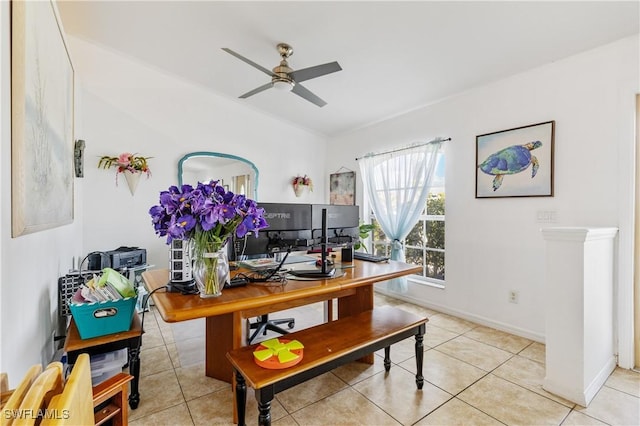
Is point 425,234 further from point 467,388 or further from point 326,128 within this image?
point 326,128

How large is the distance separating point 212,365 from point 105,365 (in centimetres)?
64

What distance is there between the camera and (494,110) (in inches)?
113

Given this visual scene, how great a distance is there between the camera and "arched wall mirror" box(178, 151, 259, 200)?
3.81 m

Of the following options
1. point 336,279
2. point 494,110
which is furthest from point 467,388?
point 494,110

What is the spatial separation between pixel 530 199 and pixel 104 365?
3.58 meters

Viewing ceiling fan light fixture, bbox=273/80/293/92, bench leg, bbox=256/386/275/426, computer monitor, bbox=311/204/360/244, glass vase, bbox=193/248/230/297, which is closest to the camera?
bench leg, bbox=256/386/275/426

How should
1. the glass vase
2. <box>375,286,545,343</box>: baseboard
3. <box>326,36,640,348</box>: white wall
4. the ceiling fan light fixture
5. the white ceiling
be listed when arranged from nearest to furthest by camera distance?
the glass vase, the white ceiling, <box>326,36,640,348</box>: white wall, the ceiling fan light fixture, <box>375,286,545,343</box>: baseboard

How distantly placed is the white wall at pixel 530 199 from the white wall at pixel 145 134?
2443 mm

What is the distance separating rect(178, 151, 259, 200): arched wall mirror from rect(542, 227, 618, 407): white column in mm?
3329

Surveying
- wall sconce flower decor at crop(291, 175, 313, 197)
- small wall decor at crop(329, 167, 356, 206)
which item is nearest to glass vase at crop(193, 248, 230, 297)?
small wall decor at crop(329, 167, 356, 206)

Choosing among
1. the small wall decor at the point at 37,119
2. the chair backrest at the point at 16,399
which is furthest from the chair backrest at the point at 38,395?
the small wall decor at the point at 37,119

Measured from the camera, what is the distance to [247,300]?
1326 millimetres

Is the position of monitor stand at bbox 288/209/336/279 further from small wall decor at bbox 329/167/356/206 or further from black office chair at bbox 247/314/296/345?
small wall decor at bbox 329/167/356/206

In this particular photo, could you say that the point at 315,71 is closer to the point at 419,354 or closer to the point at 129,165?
the point at 419,354
